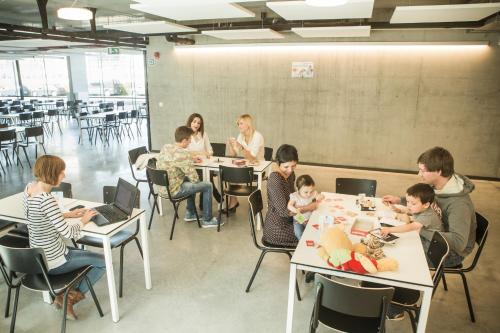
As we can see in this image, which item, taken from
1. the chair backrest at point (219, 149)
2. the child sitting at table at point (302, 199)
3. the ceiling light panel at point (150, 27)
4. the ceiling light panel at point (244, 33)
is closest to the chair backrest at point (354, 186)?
the child sitting at table at point (302, 199)

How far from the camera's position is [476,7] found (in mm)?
4109

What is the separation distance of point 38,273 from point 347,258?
2.11 metres

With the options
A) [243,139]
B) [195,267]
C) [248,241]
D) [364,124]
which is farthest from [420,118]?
[195,267]

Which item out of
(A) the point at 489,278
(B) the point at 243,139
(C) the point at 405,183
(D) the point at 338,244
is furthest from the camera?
(C) the point at 405,183

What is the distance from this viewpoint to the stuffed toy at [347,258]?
2117 millimetres

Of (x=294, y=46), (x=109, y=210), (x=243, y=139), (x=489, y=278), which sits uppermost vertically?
(x=294, y=46)

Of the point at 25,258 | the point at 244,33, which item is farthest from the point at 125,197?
the point at 244,33

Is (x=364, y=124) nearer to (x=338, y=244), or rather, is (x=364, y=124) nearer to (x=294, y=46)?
(x=294, y=46)

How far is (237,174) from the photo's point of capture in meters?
4.28

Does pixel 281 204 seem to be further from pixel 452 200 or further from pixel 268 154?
pixel 268 154

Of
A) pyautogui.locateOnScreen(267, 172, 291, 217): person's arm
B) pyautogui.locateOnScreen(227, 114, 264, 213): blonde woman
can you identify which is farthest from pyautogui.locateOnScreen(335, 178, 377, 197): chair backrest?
pyautogui.locateOnScreen(227, 114, 264, 213): blonde woman

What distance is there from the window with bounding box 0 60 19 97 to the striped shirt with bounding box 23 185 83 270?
17412mm

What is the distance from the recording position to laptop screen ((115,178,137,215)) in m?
3.00

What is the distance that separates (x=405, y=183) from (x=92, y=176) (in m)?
6.03
